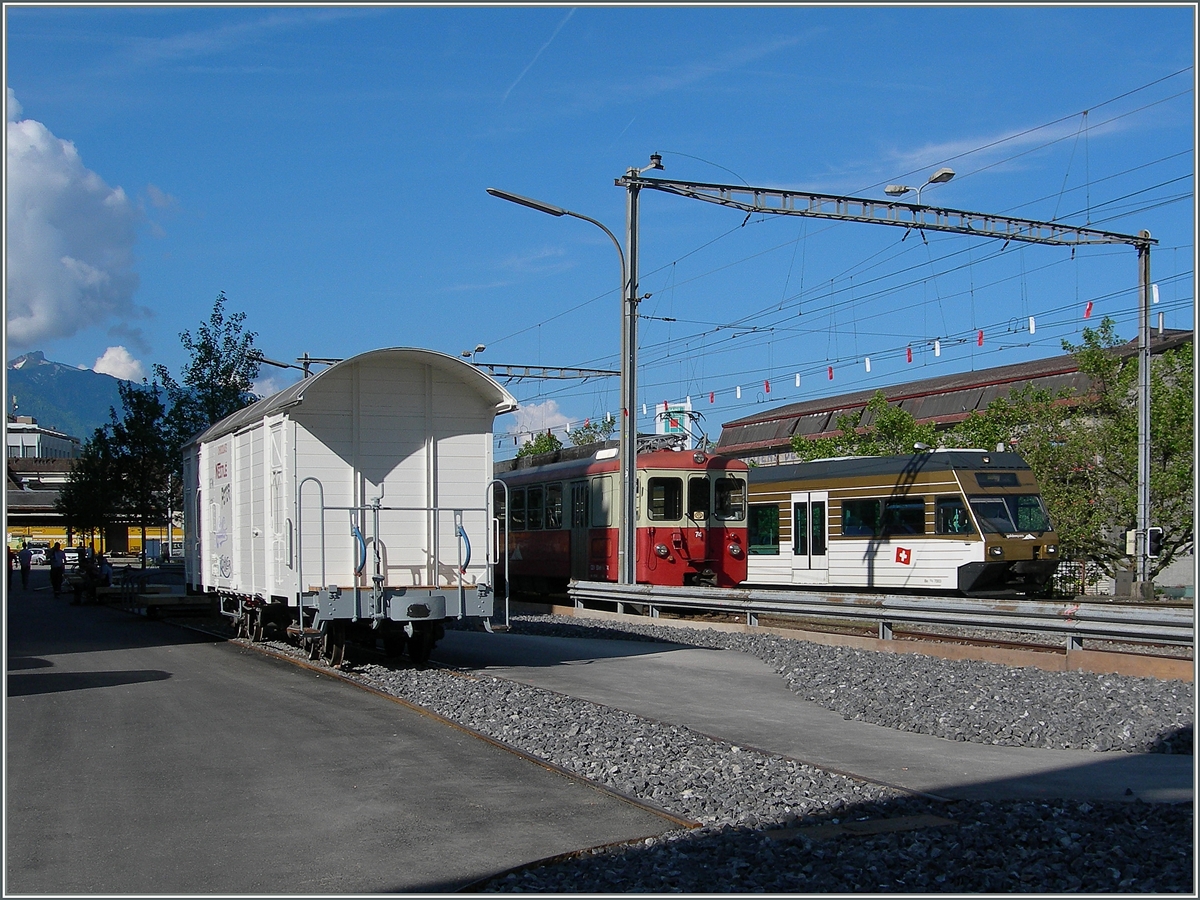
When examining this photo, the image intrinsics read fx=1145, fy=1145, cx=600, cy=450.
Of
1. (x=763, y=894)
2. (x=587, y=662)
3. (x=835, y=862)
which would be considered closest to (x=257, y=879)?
(x=763, y=894)

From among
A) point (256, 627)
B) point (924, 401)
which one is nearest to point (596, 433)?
point (924, 401)

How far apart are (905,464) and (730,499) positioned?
3.98m

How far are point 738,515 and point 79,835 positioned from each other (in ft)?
63.2

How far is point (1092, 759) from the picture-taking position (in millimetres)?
8977

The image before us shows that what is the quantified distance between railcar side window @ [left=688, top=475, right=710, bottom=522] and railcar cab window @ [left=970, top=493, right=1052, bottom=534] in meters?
5.61

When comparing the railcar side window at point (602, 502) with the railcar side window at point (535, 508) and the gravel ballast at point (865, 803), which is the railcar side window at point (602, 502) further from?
the gravel ballast at point (865, 803)

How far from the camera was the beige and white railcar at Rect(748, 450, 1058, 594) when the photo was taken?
843 inches

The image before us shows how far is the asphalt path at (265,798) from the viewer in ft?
19.4

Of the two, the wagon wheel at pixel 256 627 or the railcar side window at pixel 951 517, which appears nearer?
the wagon wheel at pixel 256 627

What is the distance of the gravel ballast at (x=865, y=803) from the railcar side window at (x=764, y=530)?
11510 millimetres

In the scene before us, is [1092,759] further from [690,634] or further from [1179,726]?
[690,634]

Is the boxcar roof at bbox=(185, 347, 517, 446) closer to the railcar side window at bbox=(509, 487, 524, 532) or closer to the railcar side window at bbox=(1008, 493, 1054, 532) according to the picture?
the railcar side window at bbox=(1008, 493, 1054, 532)

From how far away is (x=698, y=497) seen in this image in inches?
963

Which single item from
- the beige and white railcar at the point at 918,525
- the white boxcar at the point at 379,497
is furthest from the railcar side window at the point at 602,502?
the white boxcar at the point at 379,497
